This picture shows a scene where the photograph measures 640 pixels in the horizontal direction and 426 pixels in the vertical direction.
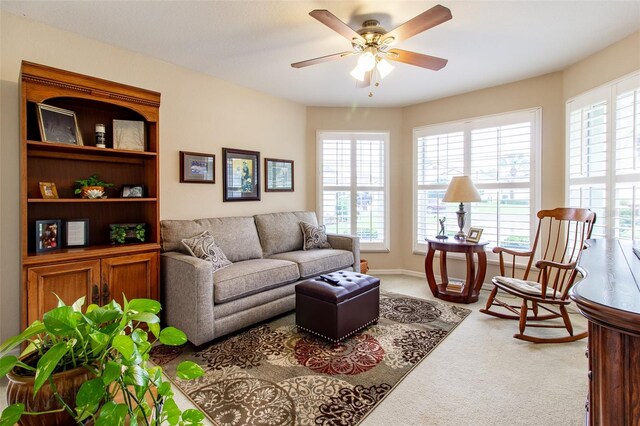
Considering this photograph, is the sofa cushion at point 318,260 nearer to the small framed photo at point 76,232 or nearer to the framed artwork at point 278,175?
the framed artwork at point 278,175

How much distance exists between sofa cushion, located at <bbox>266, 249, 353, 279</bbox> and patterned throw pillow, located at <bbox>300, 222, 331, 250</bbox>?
0.43 ft

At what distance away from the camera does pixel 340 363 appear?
2.32 meters

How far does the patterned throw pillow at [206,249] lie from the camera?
2.91 meters

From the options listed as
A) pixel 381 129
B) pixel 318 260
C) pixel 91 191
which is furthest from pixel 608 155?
pixel 91 191

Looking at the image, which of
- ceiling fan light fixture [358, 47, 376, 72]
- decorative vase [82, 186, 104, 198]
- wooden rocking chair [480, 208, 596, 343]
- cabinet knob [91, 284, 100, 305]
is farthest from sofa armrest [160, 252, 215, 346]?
wooden rocking chair [480, 208, 596, 343]

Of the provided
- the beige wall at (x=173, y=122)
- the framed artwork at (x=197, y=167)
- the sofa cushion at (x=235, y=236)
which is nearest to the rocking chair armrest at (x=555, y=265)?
Answer: the sofa cushion at (x=235, y=236)

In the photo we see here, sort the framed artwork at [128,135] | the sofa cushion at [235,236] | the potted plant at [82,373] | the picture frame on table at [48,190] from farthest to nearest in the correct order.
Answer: the sofa cushion at [235,236]
the framed artwork at [128,135]
the picture frame on table at [48,190]
the potted plant at [82,373]

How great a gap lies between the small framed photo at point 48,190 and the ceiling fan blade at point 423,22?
2.88 metres

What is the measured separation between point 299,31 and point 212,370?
2.80 metres

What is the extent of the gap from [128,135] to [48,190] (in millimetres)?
759

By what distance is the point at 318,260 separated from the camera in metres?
3.60

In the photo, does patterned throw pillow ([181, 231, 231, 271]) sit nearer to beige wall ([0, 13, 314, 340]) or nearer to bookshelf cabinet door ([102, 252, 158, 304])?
bookshelf cabinet door ([102, 252, 158, 304])

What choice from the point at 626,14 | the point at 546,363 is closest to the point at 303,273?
the point at 546,363

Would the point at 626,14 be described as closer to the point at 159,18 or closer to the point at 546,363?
the point at 546,363
